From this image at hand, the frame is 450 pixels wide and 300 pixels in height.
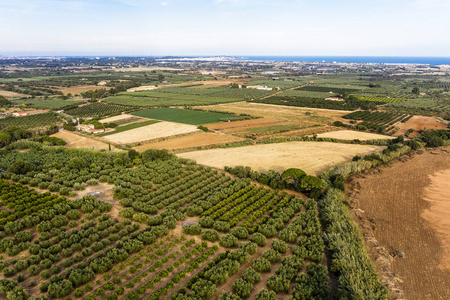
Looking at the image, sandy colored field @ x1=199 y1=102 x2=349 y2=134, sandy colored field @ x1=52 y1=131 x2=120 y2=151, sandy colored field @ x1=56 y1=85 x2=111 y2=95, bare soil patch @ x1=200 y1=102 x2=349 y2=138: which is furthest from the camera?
sandy colored field @ x1=56 y1=85 x2=111 y2=95

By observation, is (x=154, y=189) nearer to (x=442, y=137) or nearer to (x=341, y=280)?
(x=341, y=280)

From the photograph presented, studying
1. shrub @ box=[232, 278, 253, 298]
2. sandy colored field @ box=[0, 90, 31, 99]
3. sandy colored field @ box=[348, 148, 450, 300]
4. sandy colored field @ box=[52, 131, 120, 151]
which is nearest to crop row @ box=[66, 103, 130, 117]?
sandy colored field @ box=[52, 131, 120, 151]

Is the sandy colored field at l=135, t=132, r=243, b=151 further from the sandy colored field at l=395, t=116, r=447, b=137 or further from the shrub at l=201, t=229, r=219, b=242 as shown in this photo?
the sandy colored field at l=395, t=116, r=447, b=137

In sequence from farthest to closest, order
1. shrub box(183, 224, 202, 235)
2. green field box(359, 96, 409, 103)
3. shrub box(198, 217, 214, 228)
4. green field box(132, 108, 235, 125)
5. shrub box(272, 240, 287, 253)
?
green field box(359, 96, 409, 103) < green field box(132, 108, 235, 125) < shrub box(198, 217, 214, 228) < shrub box(183, 224, 202, 235) < shrub box(272, 240, 287, 253)

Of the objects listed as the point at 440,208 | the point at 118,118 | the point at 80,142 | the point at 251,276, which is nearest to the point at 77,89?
the point at 118,118

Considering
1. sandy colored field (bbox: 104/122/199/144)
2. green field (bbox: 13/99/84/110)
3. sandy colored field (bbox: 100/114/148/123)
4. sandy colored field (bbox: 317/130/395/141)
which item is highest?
green field (bbox: 13/99/84/110)

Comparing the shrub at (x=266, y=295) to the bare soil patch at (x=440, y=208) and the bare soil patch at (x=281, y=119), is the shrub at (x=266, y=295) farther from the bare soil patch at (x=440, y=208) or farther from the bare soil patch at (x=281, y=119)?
the bare soil patch at (x=281, y=119)
